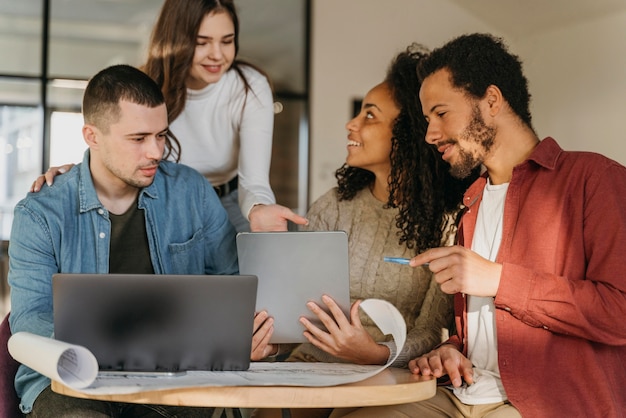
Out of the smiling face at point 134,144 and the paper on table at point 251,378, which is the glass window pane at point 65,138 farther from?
the paper on table at point 251,378

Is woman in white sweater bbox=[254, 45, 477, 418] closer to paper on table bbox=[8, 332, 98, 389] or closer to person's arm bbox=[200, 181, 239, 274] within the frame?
person's arm bbox=[200, 181, 239, 274]

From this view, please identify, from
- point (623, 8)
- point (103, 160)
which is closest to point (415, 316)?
point (103, 160)

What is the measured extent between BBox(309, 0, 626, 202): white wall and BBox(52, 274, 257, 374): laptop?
5358mm

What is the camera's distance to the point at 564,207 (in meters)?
1.94

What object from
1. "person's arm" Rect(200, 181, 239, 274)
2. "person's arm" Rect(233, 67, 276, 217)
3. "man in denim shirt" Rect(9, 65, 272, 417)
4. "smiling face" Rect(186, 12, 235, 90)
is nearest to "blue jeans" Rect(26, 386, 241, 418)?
"man in denim shirt" Rect(9, 65, 272, 417)

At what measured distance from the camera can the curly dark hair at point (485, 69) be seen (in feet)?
7.11

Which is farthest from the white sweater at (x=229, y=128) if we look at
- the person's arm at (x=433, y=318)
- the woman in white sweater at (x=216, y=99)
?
the person's arm at (x=433, y=318)

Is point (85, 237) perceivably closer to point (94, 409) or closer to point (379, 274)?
point (94, 409)

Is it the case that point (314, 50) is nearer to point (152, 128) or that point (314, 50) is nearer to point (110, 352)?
point (152, 128)

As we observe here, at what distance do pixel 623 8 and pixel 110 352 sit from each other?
573 cm

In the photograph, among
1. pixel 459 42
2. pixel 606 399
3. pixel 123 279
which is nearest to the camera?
pixel 123 279

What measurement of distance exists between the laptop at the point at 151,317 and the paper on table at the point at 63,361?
0.35 ft

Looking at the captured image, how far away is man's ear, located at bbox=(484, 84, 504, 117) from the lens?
2.13 metres

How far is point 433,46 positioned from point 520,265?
232 inches
